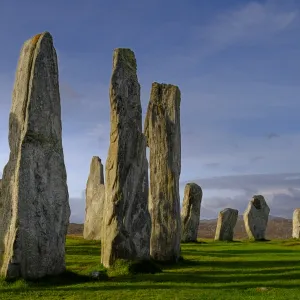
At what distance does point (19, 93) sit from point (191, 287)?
24.5 ft

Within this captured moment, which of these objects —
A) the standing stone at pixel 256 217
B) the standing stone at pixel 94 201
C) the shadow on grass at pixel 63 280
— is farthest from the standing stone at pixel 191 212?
the shadow on grass at pixel 63 280

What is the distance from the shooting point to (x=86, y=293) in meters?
15.1

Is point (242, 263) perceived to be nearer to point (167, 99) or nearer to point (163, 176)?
point (163, 176)

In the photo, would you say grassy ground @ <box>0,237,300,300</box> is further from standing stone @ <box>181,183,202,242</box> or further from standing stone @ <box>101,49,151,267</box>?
standing stone @ <box>181,183,202,242</box>

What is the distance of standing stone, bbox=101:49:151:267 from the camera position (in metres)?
18.8

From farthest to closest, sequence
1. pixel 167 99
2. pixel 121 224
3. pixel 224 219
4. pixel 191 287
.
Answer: pixel 224 219
pixel 167 99
pixel 121 224
pixel 191 287

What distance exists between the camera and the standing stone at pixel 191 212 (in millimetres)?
37969

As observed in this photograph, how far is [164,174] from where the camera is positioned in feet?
75.8

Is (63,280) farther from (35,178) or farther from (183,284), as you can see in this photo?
(183,284)

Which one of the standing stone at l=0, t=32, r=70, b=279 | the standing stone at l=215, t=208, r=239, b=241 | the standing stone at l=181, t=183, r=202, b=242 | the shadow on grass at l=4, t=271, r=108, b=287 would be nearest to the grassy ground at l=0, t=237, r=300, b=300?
the shadow on grass at l=4, t=271, r=108, b=287

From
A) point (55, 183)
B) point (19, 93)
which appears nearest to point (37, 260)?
point (55, 183)

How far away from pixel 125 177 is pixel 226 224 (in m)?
26.1

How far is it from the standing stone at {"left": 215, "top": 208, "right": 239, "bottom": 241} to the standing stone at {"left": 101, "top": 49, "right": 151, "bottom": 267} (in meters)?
24.7

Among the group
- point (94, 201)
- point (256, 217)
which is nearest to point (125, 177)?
point (94, 201)
